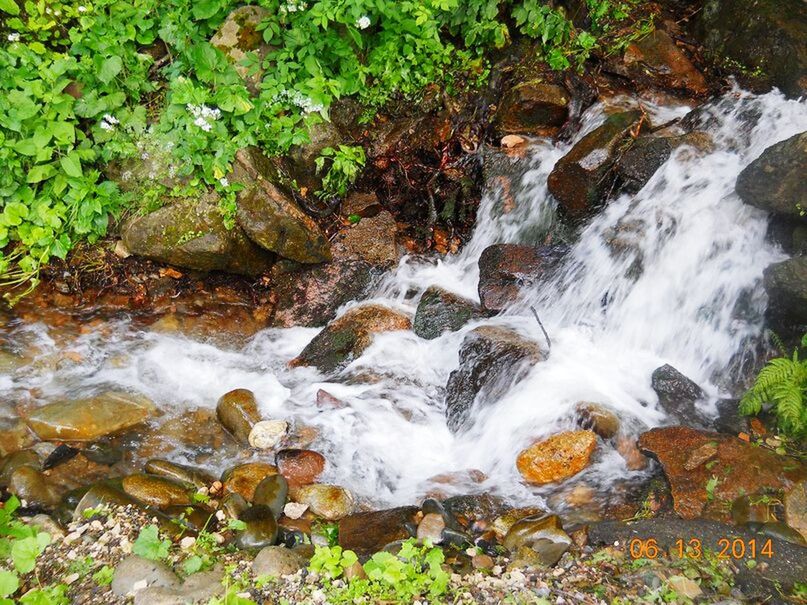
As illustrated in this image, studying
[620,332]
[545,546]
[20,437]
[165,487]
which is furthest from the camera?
[620,332]

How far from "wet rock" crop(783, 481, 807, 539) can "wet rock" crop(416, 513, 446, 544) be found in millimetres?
2191

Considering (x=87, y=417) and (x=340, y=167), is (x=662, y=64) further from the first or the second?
(x=87, y=417)

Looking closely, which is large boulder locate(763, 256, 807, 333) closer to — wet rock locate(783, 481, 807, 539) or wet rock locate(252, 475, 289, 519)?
wet rock locate(783, 481, 807, 539)

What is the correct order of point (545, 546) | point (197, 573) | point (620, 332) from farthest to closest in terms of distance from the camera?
point (620, 332)
point (545, 546)
point (197, 573)

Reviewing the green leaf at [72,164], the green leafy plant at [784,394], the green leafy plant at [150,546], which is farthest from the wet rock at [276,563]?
the green leaf at [72,164]

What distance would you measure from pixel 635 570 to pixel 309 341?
3689mm

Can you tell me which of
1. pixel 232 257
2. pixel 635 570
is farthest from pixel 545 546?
pixel 232 257

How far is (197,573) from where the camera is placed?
3107 millimetres

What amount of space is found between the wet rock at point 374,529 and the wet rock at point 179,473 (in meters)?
1.16

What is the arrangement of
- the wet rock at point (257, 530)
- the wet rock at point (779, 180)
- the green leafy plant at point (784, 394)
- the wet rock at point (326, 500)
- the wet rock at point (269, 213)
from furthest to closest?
the wet rock at point (269, 213)
the wet rock at point (779, 180)
the green leafy plant at point (784, 394)
the wet rock at point (326, 500)
the wet rock at point (257, 530)

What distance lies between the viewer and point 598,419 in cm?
446

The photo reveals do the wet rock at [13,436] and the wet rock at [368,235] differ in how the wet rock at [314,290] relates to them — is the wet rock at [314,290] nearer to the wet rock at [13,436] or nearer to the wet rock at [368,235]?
the wet rock at [368,235]

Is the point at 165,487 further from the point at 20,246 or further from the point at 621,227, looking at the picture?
the point at 621,227
